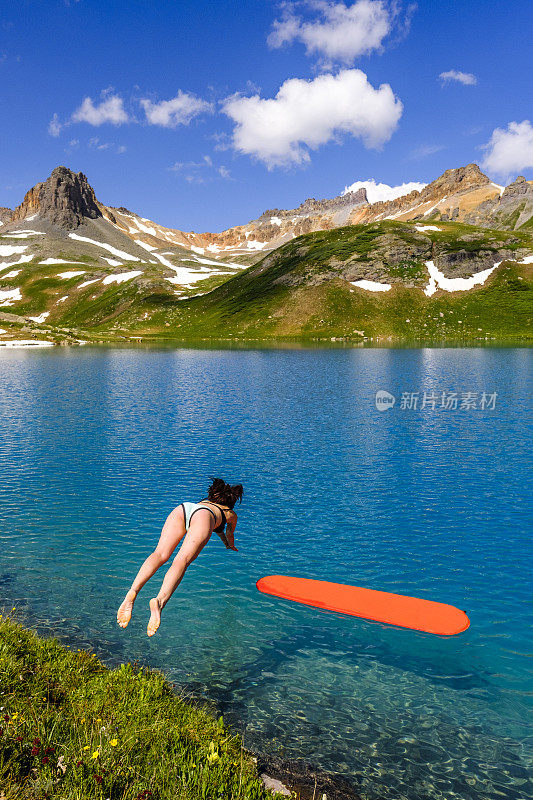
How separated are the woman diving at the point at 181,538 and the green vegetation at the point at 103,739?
59.6 inches

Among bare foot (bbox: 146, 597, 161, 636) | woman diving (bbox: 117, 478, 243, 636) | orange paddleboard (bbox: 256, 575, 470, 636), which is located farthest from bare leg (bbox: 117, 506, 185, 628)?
orange paddleboard (bbox: 256, 575, 470, 636)

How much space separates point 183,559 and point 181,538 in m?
0.80

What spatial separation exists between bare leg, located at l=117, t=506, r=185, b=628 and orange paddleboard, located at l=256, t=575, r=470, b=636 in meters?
6.09

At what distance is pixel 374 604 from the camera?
14.6 metres

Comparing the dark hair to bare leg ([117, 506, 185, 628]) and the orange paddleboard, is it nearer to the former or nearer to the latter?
bare leg ([117, 506, 185, 628])

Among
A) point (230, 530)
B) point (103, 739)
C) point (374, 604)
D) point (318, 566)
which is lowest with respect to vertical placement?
point (318, 566)

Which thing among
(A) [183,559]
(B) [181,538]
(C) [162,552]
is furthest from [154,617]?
(B) [181,538]

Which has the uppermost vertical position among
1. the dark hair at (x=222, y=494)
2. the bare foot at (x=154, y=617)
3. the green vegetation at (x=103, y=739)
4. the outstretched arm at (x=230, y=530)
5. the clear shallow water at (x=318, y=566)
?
the dark hair at (x=222, y=494)

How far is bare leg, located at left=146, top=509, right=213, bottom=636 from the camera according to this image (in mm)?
9977

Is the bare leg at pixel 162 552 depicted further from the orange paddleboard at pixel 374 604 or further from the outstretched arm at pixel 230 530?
the orange paddleboard at pixel 374 604

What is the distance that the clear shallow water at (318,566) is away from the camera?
10.7 m

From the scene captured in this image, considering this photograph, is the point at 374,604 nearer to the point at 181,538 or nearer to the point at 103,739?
the point at 181,538

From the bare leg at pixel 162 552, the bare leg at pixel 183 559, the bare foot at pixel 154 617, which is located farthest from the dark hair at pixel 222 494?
the bare foot at pixel 154 617

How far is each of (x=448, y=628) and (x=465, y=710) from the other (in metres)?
2.59
